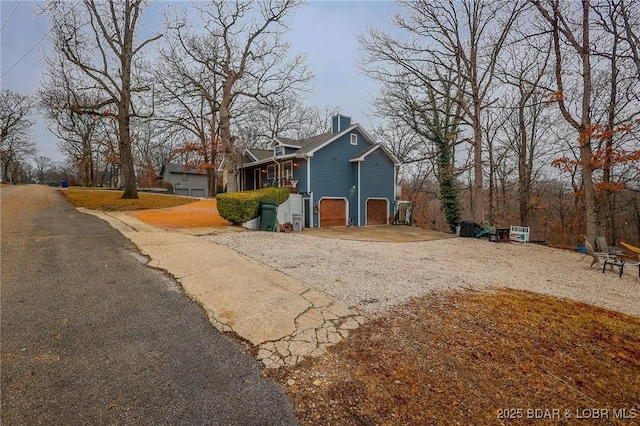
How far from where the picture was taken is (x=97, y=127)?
1330 inches

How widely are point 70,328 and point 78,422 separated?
1.70 m

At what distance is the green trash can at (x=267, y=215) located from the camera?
37.3 feet

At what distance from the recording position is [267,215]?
37.5ft

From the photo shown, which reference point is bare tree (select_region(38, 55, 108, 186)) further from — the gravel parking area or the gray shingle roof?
the gravel parking area

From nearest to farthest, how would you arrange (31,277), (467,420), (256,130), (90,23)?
(467,420) → (31,277) → (90,23) → (256,130)

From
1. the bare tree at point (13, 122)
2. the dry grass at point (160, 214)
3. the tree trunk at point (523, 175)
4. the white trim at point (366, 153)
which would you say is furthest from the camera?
the bare tree at point (13, 122)

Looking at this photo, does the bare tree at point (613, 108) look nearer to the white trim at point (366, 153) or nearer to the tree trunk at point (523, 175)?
the tree trunk at point (523, 175)

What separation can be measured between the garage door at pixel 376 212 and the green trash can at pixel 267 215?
8.62 meters

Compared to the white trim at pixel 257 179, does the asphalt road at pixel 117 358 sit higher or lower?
lower

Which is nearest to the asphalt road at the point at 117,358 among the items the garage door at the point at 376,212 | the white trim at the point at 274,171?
the white trim at the point at 274,171

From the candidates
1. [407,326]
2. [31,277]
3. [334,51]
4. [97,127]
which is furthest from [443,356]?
[97,127]

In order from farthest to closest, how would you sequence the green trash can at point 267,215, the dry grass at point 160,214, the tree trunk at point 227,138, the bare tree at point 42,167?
the bare tree at point 42,167
the tree trunk at point 227,138
the green trash can at point 267,215
the dry grass at point 160,214

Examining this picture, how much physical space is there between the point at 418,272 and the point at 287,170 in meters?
13.0

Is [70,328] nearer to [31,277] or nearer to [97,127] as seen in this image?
[31,277]
